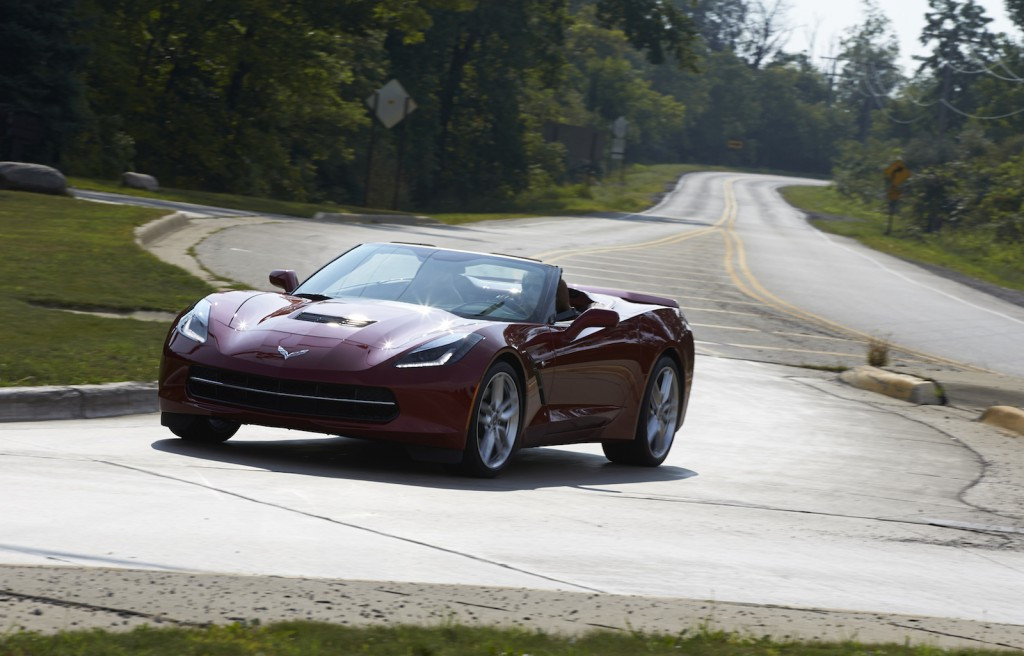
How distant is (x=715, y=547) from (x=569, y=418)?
96.6 inches

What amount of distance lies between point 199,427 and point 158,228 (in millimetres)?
15470

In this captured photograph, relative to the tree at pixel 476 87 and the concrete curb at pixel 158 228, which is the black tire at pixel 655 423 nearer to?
the concrete curb at pixel 158 228

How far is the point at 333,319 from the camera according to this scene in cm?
833

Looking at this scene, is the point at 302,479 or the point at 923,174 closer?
the point at 302,479

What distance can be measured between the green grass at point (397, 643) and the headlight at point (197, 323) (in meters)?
4.01

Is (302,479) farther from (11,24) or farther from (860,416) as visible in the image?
(11,24)

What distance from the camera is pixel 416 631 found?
4.53 m

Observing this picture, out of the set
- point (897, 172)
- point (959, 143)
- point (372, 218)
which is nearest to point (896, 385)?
point (372, 218)

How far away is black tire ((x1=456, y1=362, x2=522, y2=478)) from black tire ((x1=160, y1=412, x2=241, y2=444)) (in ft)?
4.36

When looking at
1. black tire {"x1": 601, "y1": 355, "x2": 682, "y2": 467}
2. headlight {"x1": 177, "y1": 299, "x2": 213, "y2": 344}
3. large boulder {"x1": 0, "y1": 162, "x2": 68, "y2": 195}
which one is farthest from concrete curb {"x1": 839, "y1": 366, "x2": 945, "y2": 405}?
large boulder {"x1": 0, "y1": 162, "x2": 68, "y2": 195}

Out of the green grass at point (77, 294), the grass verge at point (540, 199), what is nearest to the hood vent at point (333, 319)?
the green grass at point (77, 294)

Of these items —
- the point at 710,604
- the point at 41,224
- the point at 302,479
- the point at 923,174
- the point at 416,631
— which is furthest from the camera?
the point at 923,174

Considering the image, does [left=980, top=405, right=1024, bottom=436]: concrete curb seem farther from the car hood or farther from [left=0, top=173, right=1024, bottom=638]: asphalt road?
the car hood

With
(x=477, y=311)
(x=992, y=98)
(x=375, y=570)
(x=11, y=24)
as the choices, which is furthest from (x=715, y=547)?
(x=992, y=98)
